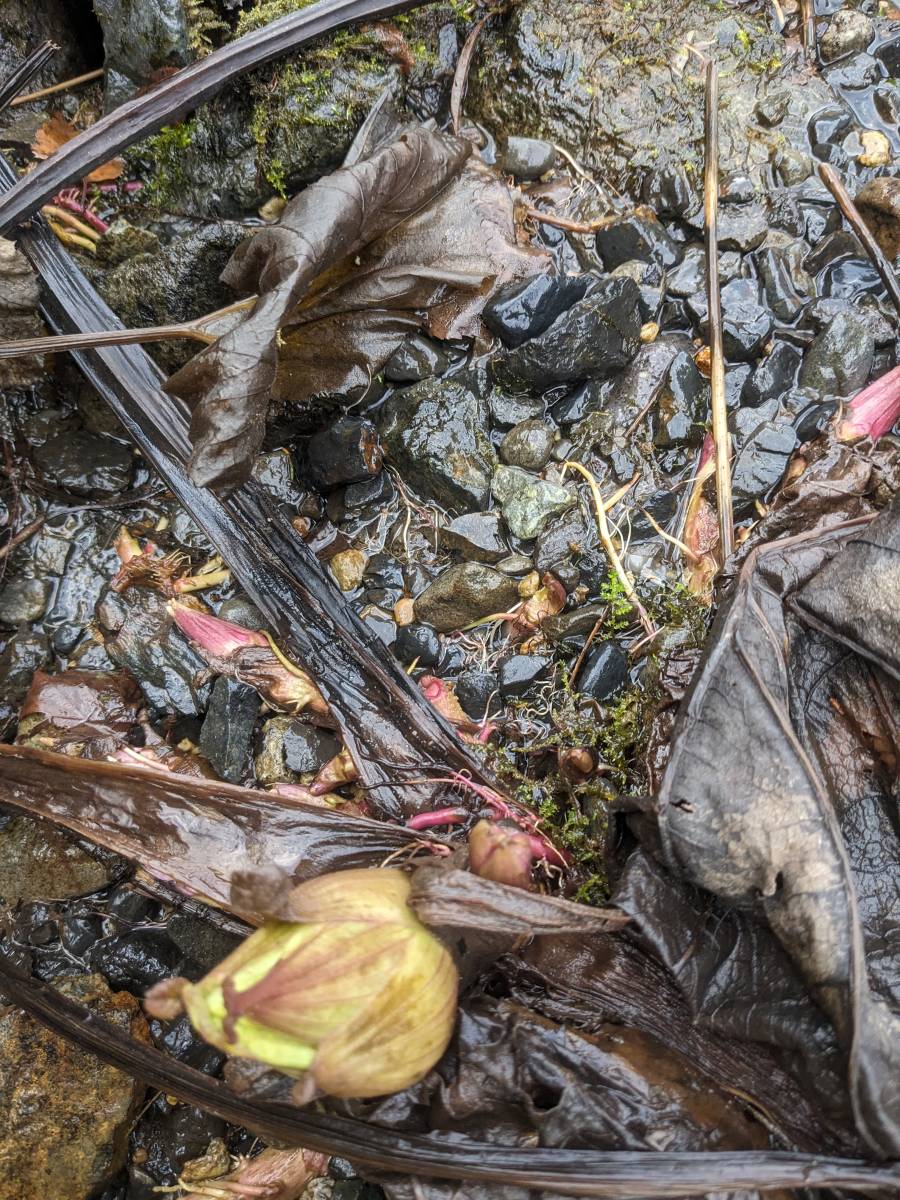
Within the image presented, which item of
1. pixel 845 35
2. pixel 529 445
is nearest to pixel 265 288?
pixel 529 445

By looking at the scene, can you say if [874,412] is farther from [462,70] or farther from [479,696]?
[462,70]

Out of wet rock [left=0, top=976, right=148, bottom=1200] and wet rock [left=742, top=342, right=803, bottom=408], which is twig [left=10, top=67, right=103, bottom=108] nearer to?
wet rock [left=742, top=342, right=803, bottom=408]

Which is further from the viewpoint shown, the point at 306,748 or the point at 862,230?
the point at 306,748

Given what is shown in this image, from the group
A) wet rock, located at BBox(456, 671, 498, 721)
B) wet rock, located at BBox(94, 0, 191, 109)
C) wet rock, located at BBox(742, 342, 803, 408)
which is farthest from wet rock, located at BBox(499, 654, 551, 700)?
wet rock, located at BBox(94, 0, 191, 109)

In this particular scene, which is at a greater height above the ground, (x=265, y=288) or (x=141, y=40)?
(x=141, y=40)

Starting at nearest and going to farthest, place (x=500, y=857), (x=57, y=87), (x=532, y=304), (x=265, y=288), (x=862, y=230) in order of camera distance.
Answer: (x=500, y=857) < (x=265, y=288) < (x=862, y=230) < (x=532, y=304) < (x=57, y=87)
